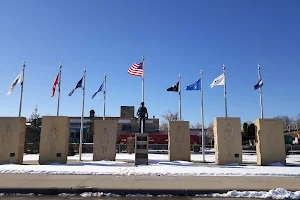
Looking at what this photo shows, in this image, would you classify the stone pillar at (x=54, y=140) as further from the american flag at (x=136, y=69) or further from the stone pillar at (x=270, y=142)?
the stone pillar at (x=270, y=142)

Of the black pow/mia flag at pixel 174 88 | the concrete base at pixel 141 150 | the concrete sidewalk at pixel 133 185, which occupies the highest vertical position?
the black pow/mia flag at pixel 174 88

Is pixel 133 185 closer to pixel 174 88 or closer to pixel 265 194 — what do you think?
pixel 265 194

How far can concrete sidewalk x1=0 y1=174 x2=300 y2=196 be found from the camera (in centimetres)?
1075

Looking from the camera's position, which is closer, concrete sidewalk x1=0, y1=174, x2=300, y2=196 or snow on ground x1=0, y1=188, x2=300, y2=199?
snow on ground x1=0, y1=188, x2=300, y2=199

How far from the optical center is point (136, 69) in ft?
81.9

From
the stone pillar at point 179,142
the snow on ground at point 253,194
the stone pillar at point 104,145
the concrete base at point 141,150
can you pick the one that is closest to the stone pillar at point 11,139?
the stone pillar at point 104,145

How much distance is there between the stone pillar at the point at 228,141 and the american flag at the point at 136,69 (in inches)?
278

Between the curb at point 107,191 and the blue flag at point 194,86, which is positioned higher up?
the blue flag at point 194,86

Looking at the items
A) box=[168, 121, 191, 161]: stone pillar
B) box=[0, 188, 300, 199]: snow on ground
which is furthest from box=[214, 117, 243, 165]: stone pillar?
box=[0, 188, 300, 199]: snow on ground

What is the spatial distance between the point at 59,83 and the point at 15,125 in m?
4.99

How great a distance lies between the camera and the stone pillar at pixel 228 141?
21719mm

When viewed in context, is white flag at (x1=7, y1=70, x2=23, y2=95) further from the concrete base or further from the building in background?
the building in background

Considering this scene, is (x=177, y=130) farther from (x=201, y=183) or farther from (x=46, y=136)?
(x=201, y=183)

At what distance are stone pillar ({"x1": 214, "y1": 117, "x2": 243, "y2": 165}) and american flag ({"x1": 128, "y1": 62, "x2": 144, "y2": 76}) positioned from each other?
23.2ft
